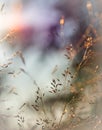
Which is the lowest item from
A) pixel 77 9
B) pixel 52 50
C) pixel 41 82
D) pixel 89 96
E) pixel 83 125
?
pixel 83 125

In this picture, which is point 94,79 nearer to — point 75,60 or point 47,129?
point 75,60

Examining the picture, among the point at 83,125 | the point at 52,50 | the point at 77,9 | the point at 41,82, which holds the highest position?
the point at 77,9

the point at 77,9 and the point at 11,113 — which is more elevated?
the point at 77,9

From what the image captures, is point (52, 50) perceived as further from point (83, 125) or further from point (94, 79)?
point (83, 125)

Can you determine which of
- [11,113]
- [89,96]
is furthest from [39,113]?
[89,96]

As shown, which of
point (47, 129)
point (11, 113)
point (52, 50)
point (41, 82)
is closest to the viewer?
point (47, 129)

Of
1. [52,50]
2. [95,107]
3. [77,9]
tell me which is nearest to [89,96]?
[95,107]

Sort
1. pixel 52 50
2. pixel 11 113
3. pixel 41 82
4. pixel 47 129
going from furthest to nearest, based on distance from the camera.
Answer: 1. pixel 52 50
2. pixel 41 82
3. pixel 11 113
4. pixel 47 129

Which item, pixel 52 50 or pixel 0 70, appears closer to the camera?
pixel 0 70

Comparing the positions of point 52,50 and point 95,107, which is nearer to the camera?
point 95,107
